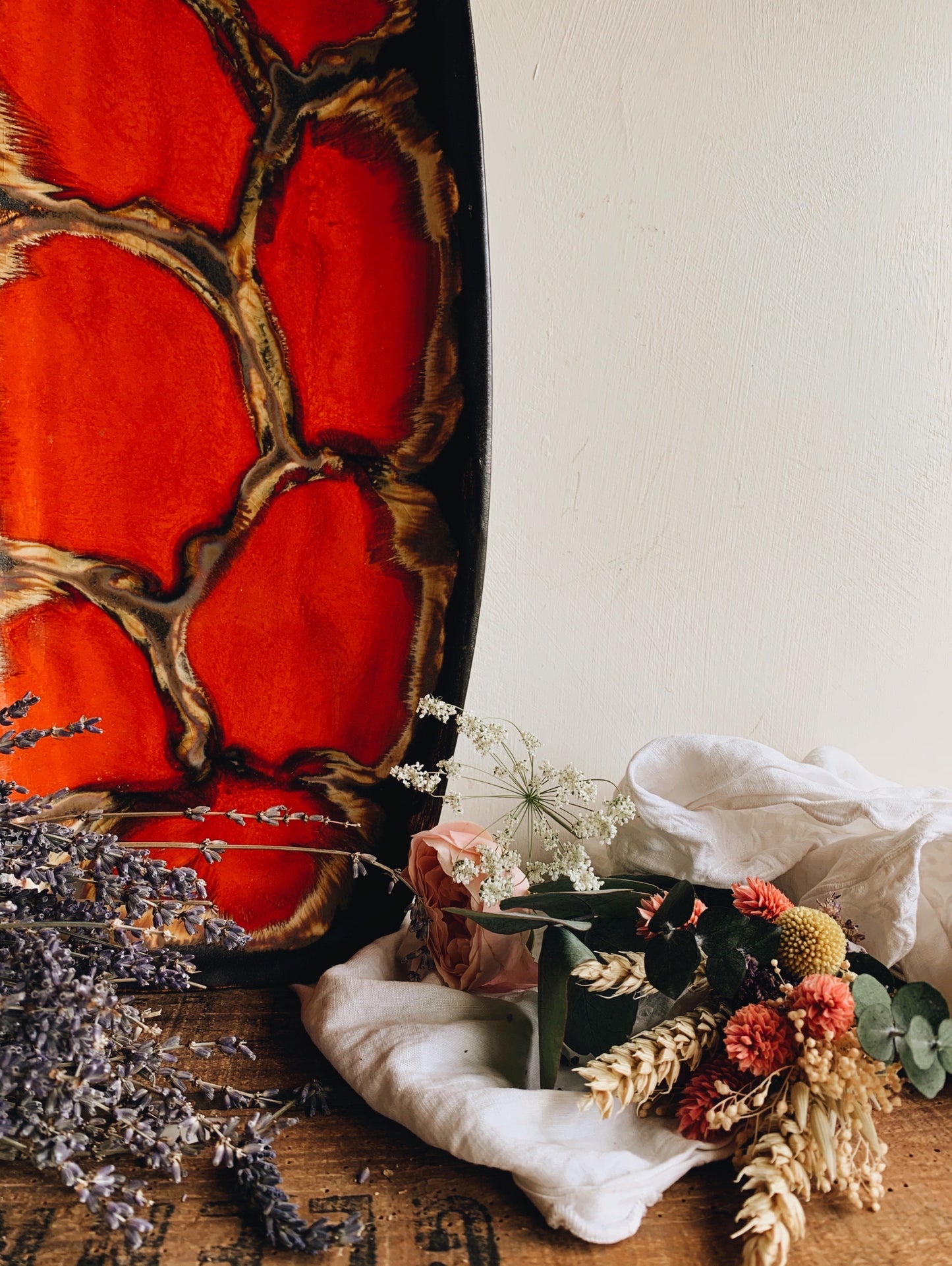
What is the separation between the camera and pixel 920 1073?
480 millimetres

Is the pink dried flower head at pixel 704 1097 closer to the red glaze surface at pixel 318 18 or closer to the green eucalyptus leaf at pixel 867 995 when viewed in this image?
the green eucalyptus leaf at pixel 867 995

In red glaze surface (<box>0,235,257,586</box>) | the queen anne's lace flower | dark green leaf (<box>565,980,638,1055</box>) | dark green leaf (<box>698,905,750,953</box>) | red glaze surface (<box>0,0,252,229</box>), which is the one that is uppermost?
red glaze surface (<box>0,0,252,229</box>)

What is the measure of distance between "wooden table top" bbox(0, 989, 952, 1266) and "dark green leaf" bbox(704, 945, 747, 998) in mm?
100

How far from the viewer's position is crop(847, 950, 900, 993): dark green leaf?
1.88 ft

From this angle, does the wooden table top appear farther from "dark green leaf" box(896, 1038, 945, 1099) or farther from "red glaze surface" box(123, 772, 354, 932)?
"red glaze surface" box(123, 772, 354, 932)

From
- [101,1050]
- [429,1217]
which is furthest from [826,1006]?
[101,1050]

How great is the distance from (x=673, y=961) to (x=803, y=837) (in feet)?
0.66

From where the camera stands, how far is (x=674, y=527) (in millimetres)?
769

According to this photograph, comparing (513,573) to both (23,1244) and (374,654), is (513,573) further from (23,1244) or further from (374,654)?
(23,1244)

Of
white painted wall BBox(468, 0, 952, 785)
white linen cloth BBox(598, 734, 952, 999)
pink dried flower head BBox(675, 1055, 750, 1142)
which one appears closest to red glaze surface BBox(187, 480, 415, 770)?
white painted wall BBox(468, 0, 952, 785)

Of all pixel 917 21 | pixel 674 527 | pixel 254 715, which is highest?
pixel 917 21

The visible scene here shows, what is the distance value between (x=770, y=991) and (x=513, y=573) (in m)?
0.38

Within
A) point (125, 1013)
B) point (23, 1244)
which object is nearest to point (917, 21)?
point (125, 1013)

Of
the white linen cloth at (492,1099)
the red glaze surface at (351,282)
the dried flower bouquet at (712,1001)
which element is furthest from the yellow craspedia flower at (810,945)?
the red glaze surface at (351,282)
